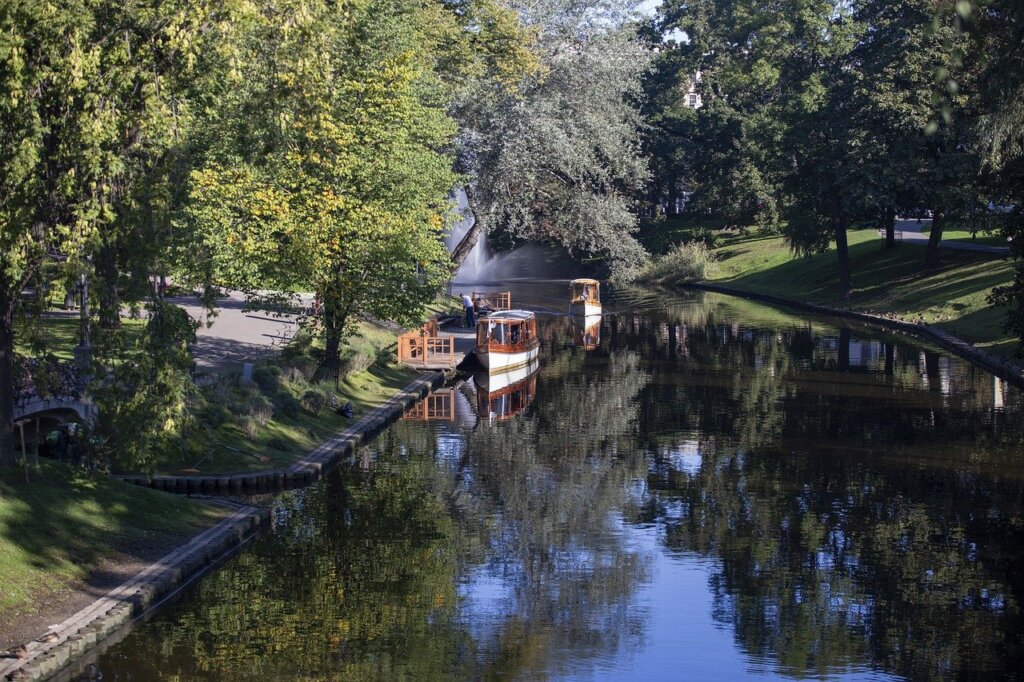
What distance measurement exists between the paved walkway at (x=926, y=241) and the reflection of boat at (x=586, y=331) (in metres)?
21.5

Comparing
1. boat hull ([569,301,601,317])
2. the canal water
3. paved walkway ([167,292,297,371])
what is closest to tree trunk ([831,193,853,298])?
boat hull ([569,301,601,317])

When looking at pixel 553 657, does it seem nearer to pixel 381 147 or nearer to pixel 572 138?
pixel 381 147

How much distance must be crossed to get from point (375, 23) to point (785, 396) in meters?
19.9

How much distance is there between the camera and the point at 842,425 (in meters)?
35.9

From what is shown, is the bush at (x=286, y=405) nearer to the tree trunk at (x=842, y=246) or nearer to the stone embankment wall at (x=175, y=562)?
the stone embankment wall at (x=175, y=562)

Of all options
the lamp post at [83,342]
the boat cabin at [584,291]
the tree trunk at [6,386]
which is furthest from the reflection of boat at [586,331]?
the tree trunk at [6,386]

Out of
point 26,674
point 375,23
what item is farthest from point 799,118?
point 26,674

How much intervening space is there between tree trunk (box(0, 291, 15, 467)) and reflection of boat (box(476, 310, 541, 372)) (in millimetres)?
26962

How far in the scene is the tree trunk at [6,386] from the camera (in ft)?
64.3

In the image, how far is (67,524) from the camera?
1975 cm

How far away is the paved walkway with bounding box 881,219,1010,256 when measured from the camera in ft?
243

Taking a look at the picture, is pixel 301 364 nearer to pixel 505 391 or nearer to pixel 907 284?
pixel 505 391

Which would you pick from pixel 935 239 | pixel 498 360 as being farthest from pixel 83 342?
pixel 935 239

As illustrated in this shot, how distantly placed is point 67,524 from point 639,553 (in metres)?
9.59
